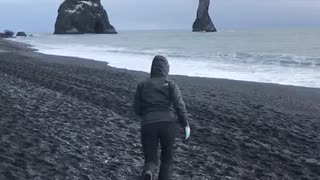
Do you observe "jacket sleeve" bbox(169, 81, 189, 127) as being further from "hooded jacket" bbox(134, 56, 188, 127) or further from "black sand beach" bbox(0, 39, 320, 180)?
"black sand beach" bbox(0, 39, 320, 180)

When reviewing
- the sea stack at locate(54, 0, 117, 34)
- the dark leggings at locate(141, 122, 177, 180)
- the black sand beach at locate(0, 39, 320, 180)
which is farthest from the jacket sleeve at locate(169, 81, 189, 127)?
the sea stack at locate(54, 0, 117, 34)

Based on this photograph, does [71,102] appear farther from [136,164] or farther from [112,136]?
[136,164]

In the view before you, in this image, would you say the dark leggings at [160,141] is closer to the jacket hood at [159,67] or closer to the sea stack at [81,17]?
the jacket hood at [159,67]

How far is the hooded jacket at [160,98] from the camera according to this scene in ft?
22.3

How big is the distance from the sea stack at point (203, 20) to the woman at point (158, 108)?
165 m

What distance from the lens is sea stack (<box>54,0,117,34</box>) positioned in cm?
15500

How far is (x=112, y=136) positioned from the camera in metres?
11.0

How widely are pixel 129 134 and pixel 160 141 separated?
177 inches

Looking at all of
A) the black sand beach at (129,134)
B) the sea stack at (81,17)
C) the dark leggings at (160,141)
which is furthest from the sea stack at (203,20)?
the dark leggings at (160,141)

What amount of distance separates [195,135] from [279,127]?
9.64ft

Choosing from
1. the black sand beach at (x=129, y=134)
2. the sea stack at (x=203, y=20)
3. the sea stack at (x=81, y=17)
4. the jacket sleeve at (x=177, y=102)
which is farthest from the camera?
the sea stack at (x=203, y=20)

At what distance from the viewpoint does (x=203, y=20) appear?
17500 cm

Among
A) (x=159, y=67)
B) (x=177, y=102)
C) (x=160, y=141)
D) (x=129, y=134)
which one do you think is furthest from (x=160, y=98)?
(x=129, y=134)

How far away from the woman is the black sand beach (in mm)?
1304
